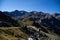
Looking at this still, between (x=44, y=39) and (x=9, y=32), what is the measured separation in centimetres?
3788

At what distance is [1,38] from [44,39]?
171ft

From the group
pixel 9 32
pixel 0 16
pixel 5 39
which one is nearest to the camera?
pixel 5 39

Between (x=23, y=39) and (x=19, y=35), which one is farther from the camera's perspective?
(x=19, y=35)

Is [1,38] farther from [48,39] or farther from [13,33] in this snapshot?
[48,39]

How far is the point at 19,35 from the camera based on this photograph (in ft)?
323

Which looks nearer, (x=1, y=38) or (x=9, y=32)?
(x=1, y=38)

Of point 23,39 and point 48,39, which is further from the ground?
point 23,39

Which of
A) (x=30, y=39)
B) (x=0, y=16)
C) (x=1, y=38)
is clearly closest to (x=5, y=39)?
(x=1, y=38)

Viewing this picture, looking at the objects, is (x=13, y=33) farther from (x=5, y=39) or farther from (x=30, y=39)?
(x=5, y=39)

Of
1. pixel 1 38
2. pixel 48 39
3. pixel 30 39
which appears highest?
pixel 1 38

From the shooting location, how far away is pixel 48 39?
394 ft

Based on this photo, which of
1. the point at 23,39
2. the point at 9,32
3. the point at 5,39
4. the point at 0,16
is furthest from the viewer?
the point at 0,16

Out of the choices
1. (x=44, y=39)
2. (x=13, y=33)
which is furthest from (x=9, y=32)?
(x=44, y=39)

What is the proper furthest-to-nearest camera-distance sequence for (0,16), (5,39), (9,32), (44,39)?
(0,16) → (44,39) → (9,32) → (5,39)
